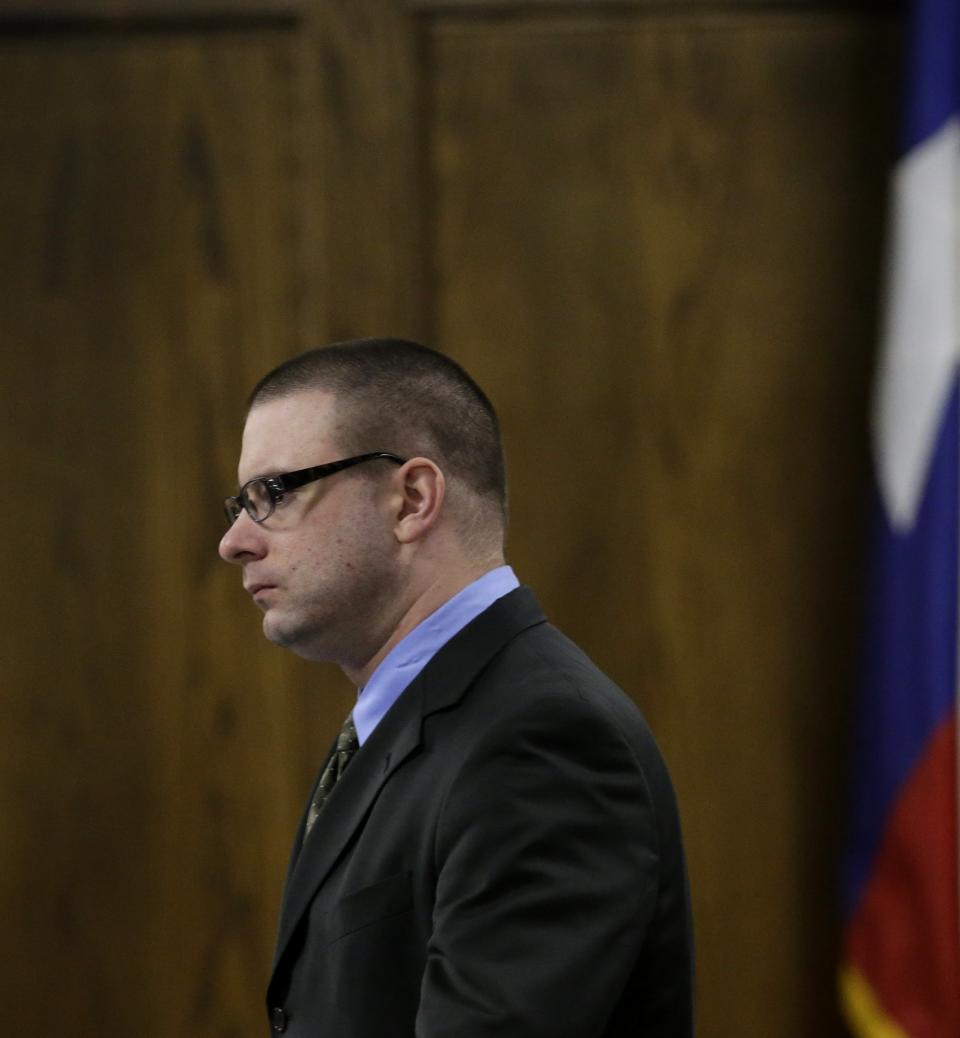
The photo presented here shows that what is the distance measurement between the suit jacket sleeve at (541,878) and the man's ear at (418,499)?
9.0 inches

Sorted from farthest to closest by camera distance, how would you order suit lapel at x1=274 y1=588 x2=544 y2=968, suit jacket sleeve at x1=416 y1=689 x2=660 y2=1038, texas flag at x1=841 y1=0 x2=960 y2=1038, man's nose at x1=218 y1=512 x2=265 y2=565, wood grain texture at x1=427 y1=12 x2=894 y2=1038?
wood grain texture at x1=427 y1=12 x2=894 y2=1038 < texas flag at x1=841 y1=0 x2=960 y2=1038 < man's nose at x1=218 y1=512 x2=265 y2=565 < suit lapel at x1=274 y1=588 x2=544 y2=968 < suit jacket sleeve at x1=416 y1=689 x2=660 y2=1038

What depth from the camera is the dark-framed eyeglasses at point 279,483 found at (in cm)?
123

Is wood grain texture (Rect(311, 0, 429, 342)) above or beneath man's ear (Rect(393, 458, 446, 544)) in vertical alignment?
above

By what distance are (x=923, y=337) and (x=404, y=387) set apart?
1204 millimetres

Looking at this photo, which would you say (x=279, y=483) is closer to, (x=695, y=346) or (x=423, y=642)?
(x=423, y=642)

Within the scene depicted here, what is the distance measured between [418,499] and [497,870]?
14.8 inches

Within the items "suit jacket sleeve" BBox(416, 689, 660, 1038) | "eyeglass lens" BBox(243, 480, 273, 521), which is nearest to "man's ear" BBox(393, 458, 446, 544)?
"eyeglass lens" BBox(243, 480, 273, 521)

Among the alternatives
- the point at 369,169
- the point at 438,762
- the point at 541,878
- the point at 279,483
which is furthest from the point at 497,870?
the point at 369,169

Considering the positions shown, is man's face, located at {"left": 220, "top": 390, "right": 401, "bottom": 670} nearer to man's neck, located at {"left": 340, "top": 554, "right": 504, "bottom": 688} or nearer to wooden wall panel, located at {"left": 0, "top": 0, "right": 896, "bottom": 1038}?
man's neck, located at {"left": 340, "top": 554, "right": 504, "bottom": 688}

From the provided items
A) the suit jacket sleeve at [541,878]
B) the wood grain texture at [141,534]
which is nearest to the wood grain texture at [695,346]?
the wood grain texture at [141,534]

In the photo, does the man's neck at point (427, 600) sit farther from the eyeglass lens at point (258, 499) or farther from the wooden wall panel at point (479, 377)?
the wooden wall panel at point (479, 377)

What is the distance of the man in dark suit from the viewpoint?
38.3 inches

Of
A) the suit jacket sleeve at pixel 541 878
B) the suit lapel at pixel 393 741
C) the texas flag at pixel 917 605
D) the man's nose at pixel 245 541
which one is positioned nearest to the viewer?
the suit jacket sleeve at pixel 541 878

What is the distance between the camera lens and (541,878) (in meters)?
0.97
